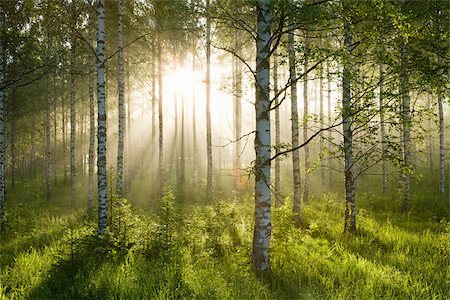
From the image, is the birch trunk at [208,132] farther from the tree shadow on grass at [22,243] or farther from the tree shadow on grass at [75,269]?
the tree shadow on grass at [75,269]

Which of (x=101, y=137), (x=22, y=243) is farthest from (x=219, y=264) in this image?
(x=22, y=243)

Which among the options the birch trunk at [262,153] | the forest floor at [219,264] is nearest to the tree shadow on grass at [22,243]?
the forest floor at [219,264]

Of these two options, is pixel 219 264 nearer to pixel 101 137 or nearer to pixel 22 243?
pixel 101 137

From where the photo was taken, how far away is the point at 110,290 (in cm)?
454

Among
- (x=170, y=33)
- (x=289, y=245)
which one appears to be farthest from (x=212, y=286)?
(x=170, y=33)

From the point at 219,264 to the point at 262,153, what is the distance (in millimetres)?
2350

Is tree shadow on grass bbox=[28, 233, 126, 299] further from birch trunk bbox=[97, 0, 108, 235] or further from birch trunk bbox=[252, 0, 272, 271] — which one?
birch trunk bbox=[252, 0, 272, 271]

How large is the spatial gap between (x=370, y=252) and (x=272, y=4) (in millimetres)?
5367

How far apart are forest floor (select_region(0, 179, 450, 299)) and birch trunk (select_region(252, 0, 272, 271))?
0.44 m

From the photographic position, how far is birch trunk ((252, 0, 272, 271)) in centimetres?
522

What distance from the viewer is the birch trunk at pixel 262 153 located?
206 inches

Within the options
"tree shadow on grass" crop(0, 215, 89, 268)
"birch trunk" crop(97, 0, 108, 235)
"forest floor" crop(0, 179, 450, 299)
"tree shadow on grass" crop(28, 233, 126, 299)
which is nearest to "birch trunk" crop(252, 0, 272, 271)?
"forest floor" crop(0, 179, 450, 299)

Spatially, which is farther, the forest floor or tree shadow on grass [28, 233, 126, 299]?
tree shadow on grass [28, 233, 126, 299]

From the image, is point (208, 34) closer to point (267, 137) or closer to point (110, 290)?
point (267, 137)
